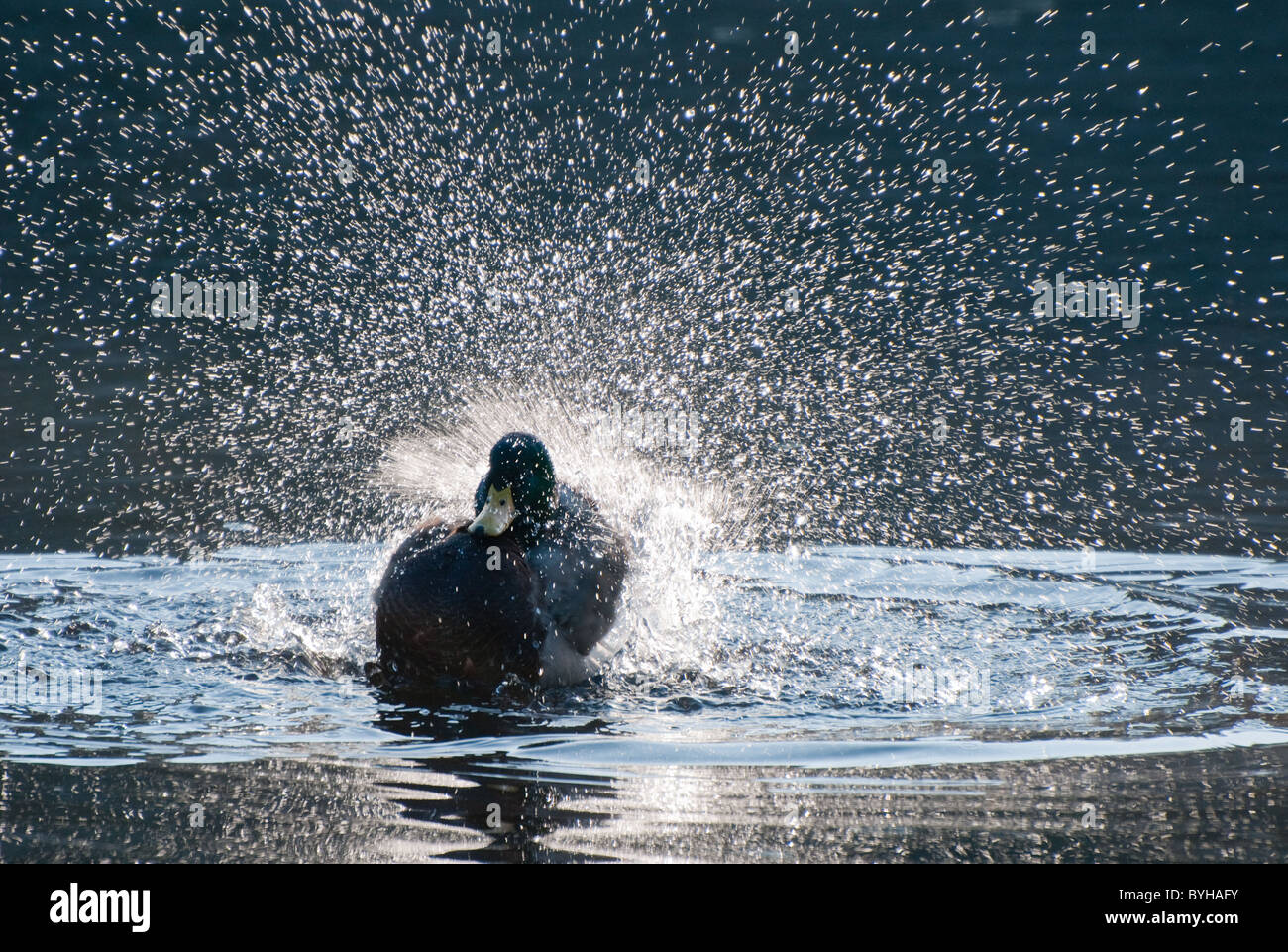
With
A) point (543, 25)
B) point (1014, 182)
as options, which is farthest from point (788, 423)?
point (543, 25)

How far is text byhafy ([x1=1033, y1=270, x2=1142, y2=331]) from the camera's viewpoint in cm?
1154

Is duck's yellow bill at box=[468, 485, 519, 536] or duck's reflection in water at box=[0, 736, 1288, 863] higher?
duck's yellow bill at box=[468, 485, 519, 536]

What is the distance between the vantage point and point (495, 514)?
4.91 meters

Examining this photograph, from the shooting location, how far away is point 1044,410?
31.2ft

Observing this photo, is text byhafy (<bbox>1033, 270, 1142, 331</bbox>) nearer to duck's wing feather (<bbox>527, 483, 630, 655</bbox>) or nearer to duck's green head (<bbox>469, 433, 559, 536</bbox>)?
duck's wing feather (<bbox>527, 483, 630, 655</bbox>)

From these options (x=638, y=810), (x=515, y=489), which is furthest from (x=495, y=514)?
(x=638, y=810)

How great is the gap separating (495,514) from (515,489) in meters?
0.22

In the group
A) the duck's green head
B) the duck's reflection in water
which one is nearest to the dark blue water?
the duck's reflection in water

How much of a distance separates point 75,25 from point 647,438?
8925 mm

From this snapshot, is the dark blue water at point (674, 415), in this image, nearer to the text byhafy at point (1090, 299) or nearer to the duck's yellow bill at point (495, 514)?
the text byhafy at point (1090, 299)

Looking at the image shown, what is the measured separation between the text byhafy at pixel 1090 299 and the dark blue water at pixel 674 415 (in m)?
0.16

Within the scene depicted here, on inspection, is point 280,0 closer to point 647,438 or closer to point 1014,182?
point 1014,182
